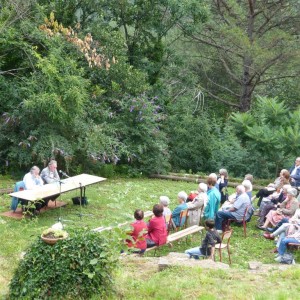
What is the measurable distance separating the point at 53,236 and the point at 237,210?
21.1 ft

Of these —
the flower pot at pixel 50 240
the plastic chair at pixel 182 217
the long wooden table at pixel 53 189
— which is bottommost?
the plastic chair at pixel 182 217

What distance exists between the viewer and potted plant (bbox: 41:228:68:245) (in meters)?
5.83

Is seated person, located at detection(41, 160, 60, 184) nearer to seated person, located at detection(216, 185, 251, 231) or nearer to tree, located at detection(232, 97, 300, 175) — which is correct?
seated person, located at detection(216, 185, 251, 231)

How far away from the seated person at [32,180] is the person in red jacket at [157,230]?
365 cm

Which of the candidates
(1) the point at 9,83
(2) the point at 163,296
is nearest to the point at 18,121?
(1) the point at 9,83

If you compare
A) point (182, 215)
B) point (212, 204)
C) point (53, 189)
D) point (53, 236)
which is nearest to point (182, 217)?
point (182, 215)

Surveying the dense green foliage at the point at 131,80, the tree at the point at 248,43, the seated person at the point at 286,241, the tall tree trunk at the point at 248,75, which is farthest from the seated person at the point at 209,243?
the tall tree trunk at the point at 248,75

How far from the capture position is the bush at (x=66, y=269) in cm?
572

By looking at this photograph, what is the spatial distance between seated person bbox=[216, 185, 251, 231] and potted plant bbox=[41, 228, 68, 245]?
6175 mm

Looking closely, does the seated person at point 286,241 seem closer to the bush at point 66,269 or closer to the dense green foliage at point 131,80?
the bush at point 66,269

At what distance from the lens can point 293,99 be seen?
87.9ft

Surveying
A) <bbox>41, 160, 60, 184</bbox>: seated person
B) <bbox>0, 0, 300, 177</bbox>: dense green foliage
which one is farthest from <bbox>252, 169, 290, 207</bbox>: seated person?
<bbox>41, 160, 60, 184</bbox>: seated person

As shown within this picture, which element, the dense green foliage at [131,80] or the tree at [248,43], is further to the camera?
the tree at [248,43]

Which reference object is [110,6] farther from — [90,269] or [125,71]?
[90,269]
